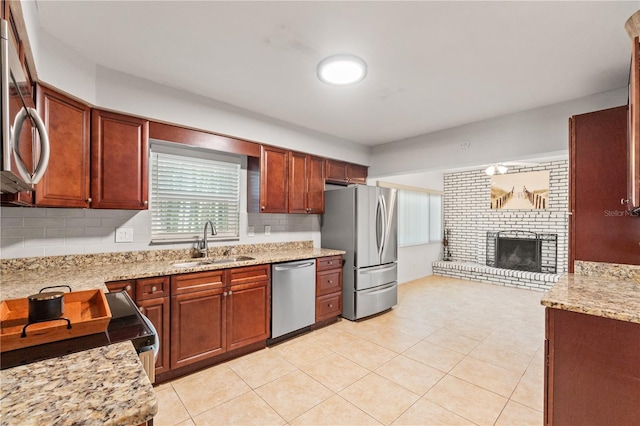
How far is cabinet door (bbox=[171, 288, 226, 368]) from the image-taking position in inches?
93.3

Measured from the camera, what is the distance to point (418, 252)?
6.21m

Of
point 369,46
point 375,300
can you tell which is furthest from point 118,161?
point 375,300

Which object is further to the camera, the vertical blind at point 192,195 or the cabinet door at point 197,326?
the vertical blind at point 192,195

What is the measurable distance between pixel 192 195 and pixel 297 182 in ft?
4.04

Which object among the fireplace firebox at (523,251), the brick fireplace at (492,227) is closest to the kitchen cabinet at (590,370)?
the brick fireplace at (492,227)

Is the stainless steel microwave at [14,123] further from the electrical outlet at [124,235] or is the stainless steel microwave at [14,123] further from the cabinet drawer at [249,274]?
the cabinet drawer at [249,274]

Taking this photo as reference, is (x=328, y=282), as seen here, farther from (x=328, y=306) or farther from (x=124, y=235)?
(x=124, y=235)

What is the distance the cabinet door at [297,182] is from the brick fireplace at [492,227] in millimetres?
4229

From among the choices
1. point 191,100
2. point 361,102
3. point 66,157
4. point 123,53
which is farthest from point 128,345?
point 361,102

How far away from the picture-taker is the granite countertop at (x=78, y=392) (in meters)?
0.62

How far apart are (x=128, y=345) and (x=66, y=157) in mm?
1821

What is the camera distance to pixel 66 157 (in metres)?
2.11

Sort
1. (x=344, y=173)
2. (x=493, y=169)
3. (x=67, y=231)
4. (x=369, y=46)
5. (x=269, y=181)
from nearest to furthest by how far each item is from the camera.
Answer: (x=369, y=46) → (x=67, y=231) → (x=269, y=181) → (x=344, y=173) → (x=493, y=169)

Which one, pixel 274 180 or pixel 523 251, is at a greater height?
pixel 274 180
